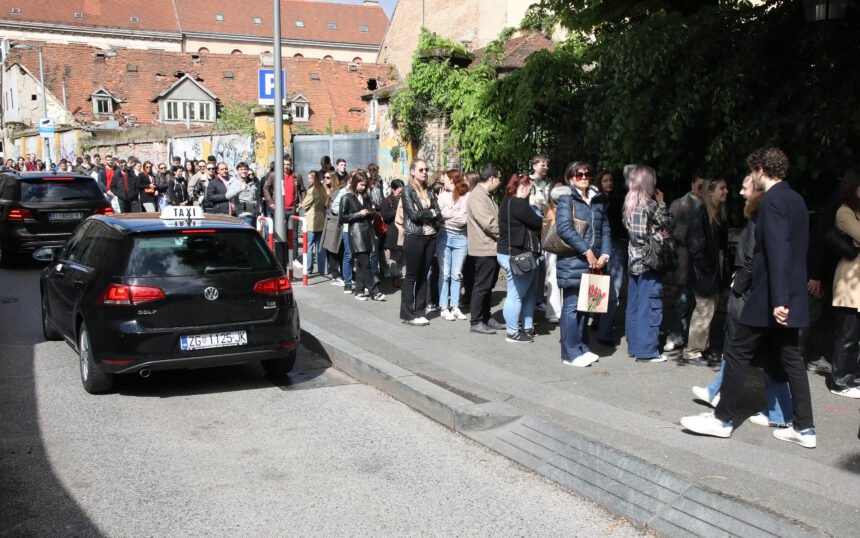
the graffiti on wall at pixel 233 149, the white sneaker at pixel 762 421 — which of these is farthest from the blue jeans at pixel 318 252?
the graffiti on wall at pixel 233 149

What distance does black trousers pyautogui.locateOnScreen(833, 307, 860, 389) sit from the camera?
7078 millimetres

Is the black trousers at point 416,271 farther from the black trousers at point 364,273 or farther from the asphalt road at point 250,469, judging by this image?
the asphalt road at point 250,469

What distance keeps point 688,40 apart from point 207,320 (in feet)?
18.3

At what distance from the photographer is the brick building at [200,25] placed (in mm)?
90938

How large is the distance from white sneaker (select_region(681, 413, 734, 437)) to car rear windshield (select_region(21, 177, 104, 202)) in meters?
13.6

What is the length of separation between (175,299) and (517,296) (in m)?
3.57

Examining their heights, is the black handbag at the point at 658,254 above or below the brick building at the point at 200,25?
below

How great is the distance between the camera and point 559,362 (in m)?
8.30

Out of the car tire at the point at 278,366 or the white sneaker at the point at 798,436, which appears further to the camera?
the car tire at the point at 278,366

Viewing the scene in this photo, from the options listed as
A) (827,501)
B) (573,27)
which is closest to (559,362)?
(827,501)

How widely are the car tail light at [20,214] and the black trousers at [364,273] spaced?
291 inches

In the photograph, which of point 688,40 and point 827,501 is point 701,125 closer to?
point 688,40

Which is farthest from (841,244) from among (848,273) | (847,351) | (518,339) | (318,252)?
(318,252)

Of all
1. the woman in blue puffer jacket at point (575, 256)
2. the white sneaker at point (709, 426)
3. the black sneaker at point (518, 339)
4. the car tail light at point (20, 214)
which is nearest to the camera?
the white sneaker at point (709, 426)
